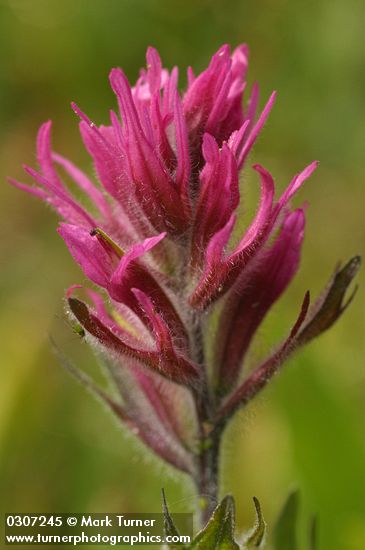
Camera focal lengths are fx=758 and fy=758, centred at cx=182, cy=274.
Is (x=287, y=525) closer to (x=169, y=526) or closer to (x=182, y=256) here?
(x=169, y=526)

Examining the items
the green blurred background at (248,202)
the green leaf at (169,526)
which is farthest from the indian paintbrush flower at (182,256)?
the green leaf at (169,526)

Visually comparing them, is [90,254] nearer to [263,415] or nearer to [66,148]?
[263,415]

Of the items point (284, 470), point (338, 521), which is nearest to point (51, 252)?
point (284, 470)

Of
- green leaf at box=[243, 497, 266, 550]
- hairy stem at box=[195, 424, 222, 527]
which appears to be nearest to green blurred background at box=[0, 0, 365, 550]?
hairy stem at box=[195, 424, 222, 527]

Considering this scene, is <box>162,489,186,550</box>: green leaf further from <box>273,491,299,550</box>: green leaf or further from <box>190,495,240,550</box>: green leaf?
<box>273,491,299,550</box>: green leaf

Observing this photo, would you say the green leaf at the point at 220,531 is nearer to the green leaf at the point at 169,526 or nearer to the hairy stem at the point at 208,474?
the green leaf at the point at 169,526

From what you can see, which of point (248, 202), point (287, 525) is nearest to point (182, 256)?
point (287, 525)
